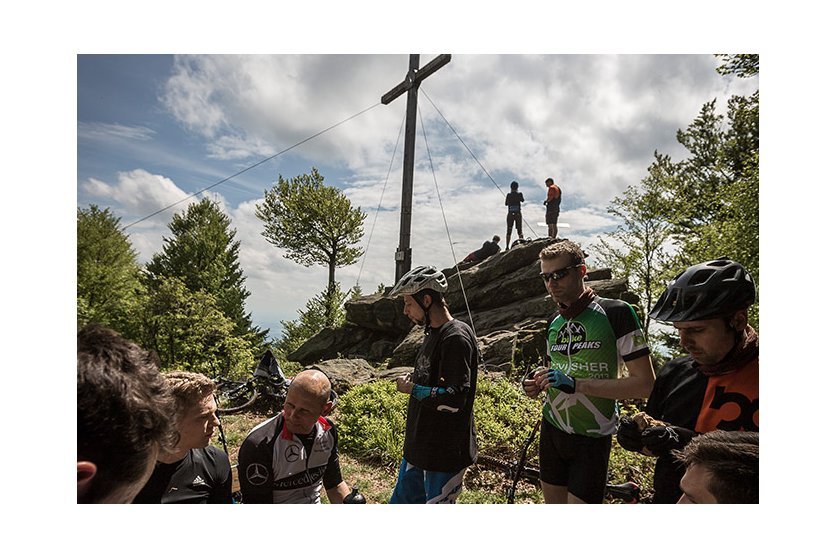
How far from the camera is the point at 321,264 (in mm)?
4184

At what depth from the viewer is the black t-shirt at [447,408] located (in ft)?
7.37

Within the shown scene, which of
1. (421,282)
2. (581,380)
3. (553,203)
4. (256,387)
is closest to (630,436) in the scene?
(581,380)

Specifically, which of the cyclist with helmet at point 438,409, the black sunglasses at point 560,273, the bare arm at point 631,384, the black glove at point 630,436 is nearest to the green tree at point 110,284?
the cyclist with helmet at point 438,409

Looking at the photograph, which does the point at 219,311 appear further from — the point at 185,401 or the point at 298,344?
the point at 185,401

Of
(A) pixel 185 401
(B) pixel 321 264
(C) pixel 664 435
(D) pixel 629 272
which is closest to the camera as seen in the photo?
(C) pixel 664 435

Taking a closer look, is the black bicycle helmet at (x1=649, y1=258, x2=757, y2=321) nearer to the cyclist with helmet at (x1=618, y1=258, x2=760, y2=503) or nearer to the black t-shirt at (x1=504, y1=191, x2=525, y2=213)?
the cyclist with helmet at (x1=618, y1=258, x2=760, y2=503)

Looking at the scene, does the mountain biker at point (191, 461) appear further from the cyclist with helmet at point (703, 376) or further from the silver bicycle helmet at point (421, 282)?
the cyclist with helmet at point (703, 376)

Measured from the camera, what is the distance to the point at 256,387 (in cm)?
539

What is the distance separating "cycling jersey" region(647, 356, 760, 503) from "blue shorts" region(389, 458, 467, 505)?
0.97 metres

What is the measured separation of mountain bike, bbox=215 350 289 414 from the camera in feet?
13.8

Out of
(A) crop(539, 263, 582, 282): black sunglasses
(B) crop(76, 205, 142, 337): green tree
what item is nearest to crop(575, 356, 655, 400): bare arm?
(A) crop(539, 263, 582, 282): black sunglasses

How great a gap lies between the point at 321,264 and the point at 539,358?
3.82 metres

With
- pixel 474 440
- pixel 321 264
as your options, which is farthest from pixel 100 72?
pixel 474 440
